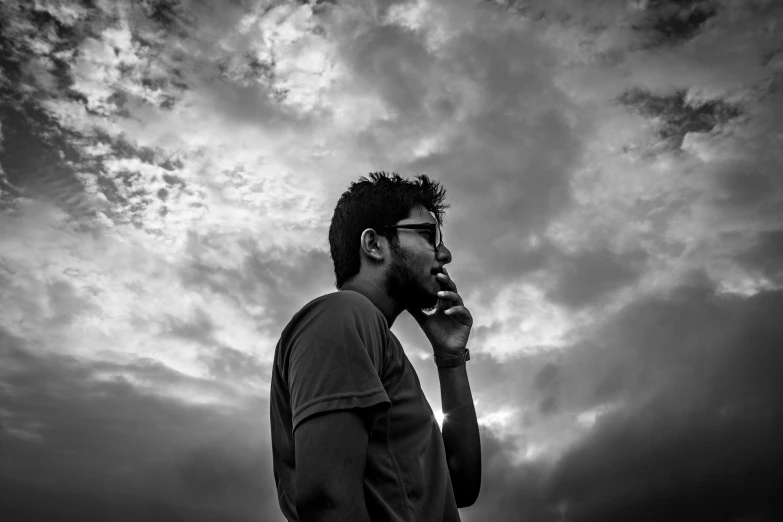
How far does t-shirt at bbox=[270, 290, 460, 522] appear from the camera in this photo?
2.12 meters

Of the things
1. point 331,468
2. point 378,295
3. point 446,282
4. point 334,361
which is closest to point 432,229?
point 446,282

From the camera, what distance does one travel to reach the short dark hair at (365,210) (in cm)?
366

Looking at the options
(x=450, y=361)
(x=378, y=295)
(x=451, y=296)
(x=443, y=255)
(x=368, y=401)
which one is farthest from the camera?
(x=450, y=361)

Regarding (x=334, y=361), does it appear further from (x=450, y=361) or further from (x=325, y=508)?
(x=450, y=361)

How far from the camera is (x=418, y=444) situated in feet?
8.44

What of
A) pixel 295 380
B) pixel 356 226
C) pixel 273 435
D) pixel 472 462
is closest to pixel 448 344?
pixel 472 462

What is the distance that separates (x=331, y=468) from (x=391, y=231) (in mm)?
2021

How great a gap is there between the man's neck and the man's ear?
0.61 feet

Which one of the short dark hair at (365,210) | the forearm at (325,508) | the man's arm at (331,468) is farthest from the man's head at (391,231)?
the forearm at (325,508)

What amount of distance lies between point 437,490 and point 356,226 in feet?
6.31

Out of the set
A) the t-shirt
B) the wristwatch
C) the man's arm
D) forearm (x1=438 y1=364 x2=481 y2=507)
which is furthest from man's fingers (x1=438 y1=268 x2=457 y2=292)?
the man's arm

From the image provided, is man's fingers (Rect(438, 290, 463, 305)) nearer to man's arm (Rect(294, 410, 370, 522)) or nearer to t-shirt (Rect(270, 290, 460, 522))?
t-shirt (Rect(270, 290, 460, 522))

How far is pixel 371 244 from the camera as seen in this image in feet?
11.7

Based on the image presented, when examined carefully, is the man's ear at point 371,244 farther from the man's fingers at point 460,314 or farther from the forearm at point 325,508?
the forearm at point 325,508
